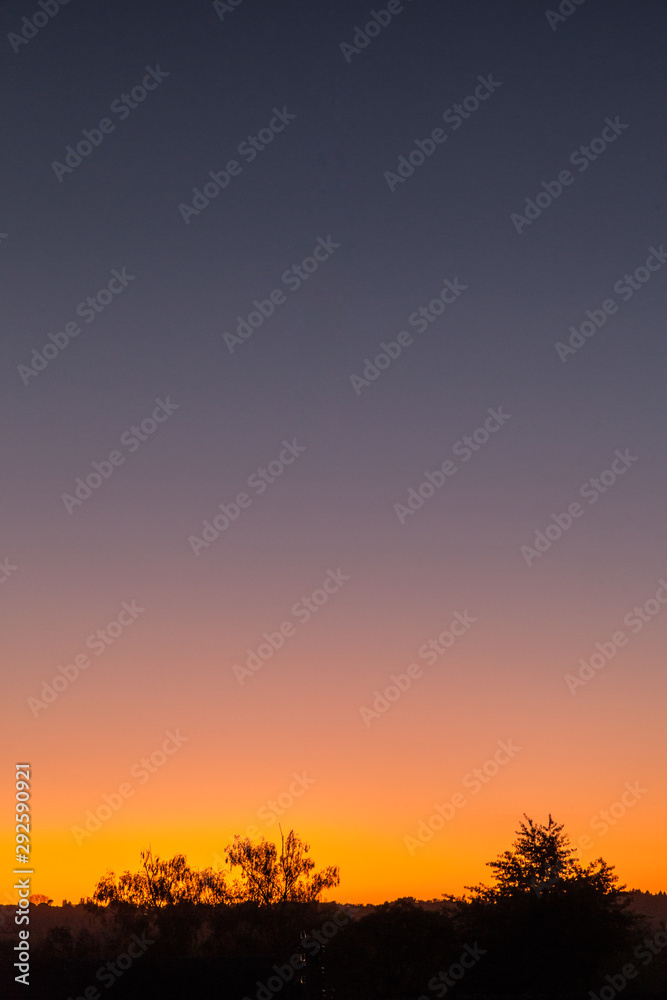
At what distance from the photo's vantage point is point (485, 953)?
52.3 meters

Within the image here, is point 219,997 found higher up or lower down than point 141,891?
lower down

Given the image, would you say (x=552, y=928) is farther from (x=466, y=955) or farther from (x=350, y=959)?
(x=350, y=959)

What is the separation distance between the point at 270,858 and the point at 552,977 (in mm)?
43214

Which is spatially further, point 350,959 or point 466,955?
point 350,959

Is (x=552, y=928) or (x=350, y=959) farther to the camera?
(x=350, y=959)

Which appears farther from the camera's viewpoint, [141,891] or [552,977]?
[141,891]

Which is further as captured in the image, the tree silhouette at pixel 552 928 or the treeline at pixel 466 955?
the tree silhouette at pixel 552 928

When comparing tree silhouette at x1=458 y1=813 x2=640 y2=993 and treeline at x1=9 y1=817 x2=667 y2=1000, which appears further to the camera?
tree silhouette at x1=458 y1=813 x2=640 y2=993

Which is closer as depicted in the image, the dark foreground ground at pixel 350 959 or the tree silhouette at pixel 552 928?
the dark foreground ground at pixel 350 959

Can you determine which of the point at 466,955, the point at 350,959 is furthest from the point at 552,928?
the point at 350,959

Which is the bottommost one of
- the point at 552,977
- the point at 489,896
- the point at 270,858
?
the point at 552,977

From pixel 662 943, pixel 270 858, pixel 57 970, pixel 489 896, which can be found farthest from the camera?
pixel 270 858

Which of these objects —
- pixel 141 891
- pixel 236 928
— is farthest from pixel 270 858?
A: pixel 141 891

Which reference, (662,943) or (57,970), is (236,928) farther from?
(57,970)
